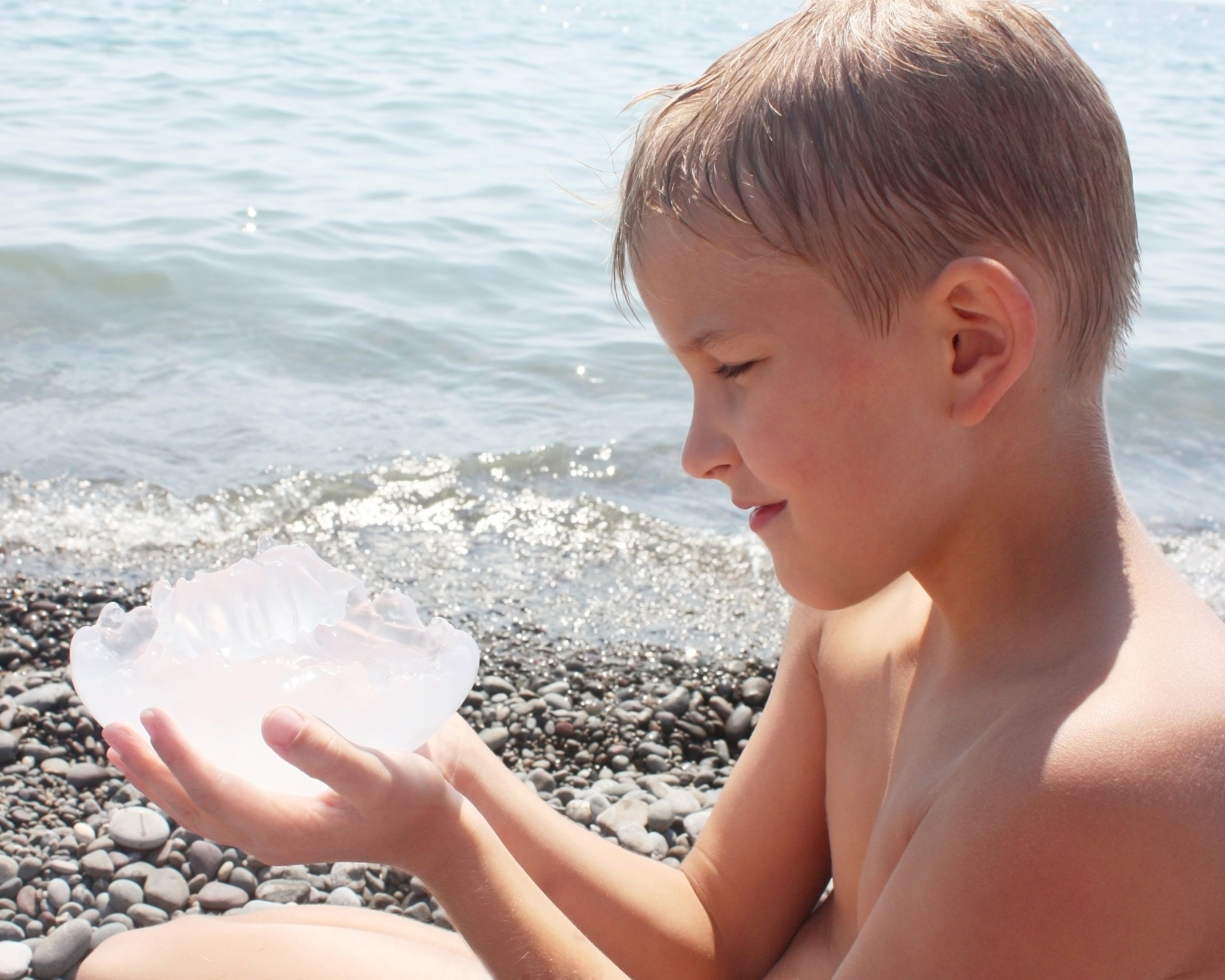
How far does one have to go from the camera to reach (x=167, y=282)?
8.06 metres

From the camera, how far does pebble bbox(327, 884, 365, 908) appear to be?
315cm

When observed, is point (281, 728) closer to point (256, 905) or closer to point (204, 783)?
point (204, 783)

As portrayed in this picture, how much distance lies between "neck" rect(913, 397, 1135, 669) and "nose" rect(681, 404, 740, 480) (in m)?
0.32

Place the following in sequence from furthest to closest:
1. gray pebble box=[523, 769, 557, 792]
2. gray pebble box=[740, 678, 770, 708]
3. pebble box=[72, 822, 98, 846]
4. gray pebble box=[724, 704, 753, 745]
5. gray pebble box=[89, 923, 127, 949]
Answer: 1. gray pebble box=[740, 678, 770, 708]
2. gray pebble box=[724, 704, 753, 745]
3. gray pebble box=[523, 769, 557, 792]
4. pebble box=[72, 822, 98, 846]
5. gray pebble box=[89, 923, 127, 949]

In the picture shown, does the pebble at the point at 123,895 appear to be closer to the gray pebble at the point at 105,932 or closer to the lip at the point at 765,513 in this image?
the gray pebble at the point at 105,932

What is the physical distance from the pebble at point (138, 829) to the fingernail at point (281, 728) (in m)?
1.83

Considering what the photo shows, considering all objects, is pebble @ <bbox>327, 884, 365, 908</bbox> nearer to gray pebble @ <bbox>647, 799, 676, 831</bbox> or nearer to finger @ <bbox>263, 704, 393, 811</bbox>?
gray pebble @ <bbox>647, 799, 676, 831</bbox>

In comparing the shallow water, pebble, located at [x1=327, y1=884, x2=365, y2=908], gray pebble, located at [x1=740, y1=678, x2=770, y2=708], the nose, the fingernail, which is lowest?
the shallow water

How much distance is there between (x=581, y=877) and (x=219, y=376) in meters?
5.16

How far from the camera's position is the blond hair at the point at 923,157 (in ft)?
5.54

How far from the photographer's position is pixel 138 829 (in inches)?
127

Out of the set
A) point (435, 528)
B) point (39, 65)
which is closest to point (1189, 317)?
point (435, 528)

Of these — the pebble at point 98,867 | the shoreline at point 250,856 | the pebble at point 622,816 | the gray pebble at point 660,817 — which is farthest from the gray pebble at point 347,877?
the gray pebble at point 660,817

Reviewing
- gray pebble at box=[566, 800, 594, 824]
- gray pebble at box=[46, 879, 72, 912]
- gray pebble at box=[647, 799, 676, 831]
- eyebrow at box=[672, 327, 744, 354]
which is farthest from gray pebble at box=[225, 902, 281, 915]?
eyebrow at box=[672, 327, 744, 354]
